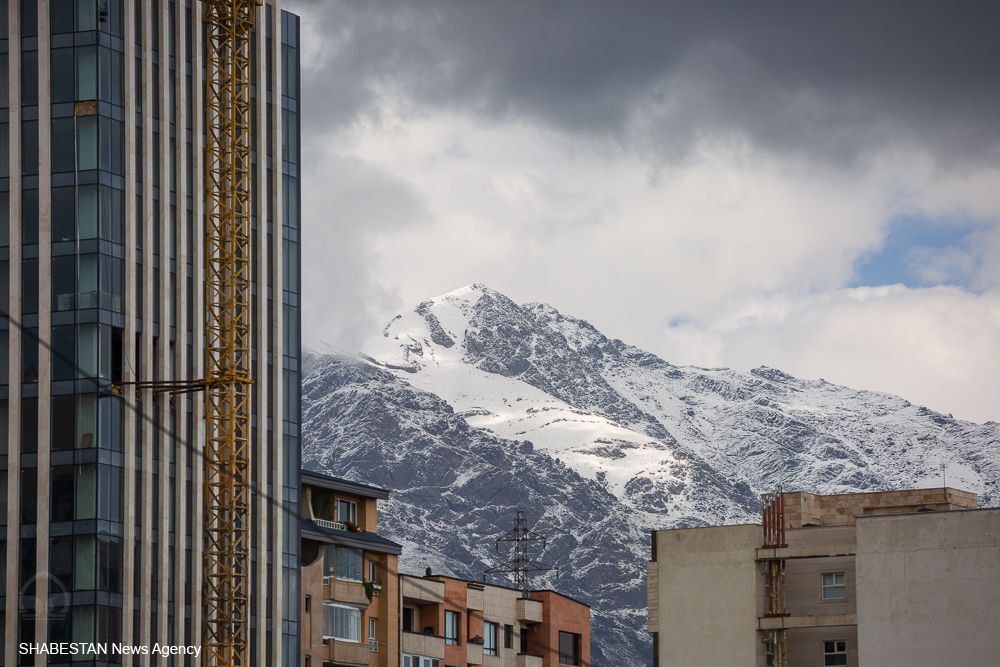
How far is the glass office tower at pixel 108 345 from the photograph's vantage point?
270 feet

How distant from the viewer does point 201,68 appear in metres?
94.8

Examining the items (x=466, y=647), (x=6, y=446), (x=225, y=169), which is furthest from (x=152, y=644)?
(x=466, y=647)

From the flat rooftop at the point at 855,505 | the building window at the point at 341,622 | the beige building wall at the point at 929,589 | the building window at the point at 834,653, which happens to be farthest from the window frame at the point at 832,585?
the building window at the point at 341,622

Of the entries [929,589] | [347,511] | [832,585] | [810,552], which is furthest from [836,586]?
[347,511]

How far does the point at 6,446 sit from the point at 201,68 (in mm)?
25639

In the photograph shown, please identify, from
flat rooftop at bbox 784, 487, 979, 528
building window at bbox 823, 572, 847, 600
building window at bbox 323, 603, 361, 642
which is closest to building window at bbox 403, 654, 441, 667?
building window at bbox 323, 603, 361, 642

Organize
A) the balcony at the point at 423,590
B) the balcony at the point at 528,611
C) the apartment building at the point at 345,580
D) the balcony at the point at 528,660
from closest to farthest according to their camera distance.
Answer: the apartment building at the point at 345,580 → the balcony at the point at 423,590 → the balcony at the point at 528,660 → the balcony at the point at 528,611

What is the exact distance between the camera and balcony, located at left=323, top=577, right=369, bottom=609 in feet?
352

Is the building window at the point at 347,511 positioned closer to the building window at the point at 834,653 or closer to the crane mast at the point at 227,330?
the crane mast at the point at 227,330

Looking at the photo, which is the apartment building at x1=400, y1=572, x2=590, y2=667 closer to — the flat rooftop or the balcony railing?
the balcony railing

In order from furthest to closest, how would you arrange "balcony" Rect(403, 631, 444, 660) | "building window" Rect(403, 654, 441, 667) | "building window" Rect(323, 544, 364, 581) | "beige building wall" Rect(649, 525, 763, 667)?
1. "balcony" Rect(403, 631, 444, 660)
2. "building window" Rect(403, 654, 441, 667)
3. "building window" Rect(323, 544, 364, 581)
4. "beige building wall" Rect(649, 525, 763, 667)

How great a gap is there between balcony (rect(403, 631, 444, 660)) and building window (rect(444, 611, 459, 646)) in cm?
319

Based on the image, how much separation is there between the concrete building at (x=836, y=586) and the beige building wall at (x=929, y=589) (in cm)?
5

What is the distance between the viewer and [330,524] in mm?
110062
